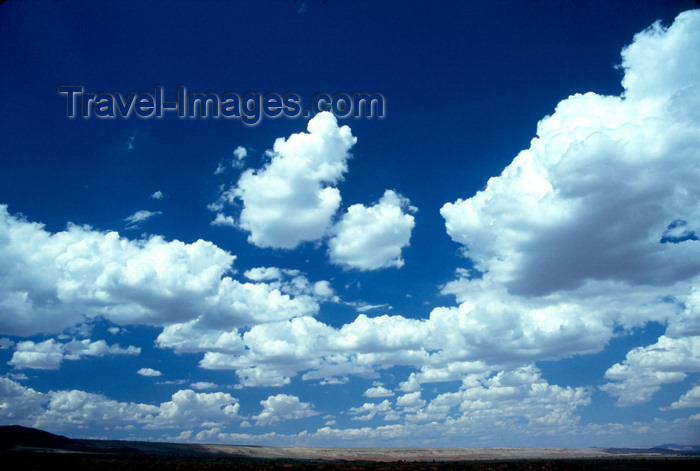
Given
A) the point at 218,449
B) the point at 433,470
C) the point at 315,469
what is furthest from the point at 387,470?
the point at 218,449

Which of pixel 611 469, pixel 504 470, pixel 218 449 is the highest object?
pixel 504 470

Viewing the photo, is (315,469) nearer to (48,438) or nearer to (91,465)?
(91,465)

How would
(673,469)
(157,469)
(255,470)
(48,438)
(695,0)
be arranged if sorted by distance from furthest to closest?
(48,438)
(673,469)
(255,470)
(157,469)
(695,0)

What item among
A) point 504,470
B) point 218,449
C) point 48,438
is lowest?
point 218,449

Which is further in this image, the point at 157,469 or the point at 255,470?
the point at 255,470

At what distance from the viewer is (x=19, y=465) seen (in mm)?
44344

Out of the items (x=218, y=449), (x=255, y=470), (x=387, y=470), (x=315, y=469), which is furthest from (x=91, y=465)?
(x=218, y=449)

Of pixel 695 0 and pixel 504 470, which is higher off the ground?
pixel 695 0

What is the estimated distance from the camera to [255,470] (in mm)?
46562

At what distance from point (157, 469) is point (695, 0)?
5372 centimetres

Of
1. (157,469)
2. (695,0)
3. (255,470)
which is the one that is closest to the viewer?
(695,0)

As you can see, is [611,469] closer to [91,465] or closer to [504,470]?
[504,470]

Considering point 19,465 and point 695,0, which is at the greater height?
point 695,0

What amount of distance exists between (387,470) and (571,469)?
2701 centimetres
